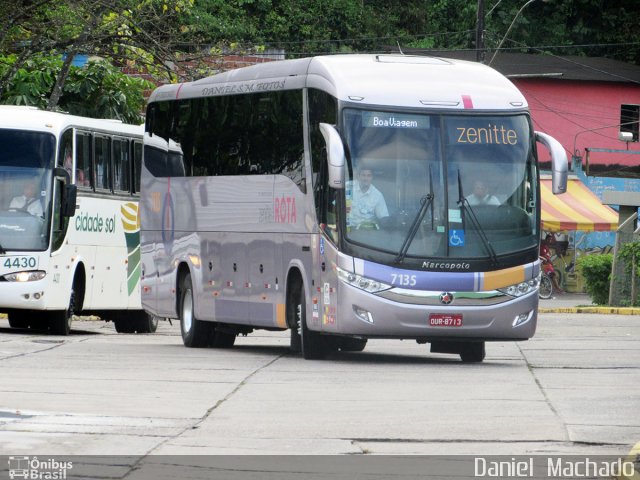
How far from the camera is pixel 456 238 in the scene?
710 inches

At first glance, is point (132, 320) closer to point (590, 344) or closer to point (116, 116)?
point (116, 116)

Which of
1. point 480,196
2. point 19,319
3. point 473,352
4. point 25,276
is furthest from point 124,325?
point 480,196

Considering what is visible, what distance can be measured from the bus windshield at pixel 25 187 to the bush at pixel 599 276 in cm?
1712

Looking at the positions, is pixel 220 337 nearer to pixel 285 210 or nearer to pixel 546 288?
pixel 285 210

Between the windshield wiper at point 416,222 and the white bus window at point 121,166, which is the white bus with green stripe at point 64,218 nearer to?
the white bus window at point 121,166

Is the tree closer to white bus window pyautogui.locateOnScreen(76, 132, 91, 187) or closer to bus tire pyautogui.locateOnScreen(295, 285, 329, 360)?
Answer: white bus window pyautogui.locateOnScreen(76, 132, 91, 187)

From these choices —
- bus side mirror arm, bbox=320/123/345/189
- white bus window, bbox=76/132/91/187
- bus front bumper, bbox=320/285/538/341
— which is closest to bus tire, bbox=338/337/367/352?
bus front bumper, bbox=320/285/538/341

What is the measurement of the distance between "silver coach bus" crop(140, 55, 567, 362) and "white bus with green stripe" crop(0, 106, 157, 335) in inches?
239

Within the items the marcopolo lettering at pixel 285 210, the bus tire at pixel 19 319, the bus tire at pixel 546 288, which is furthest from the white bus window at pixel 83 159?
the bus tire at pixel 546 288

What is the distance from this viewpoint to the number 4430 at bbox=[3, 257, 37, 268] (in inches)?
993

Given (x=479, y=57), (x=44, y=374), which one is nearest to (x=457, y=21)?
(x=479, y=57)

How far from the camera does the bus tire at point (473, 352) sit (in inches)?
773

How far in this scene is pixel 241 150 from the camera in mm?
20969

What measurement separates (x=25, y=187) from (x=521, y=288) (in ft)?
33.0
